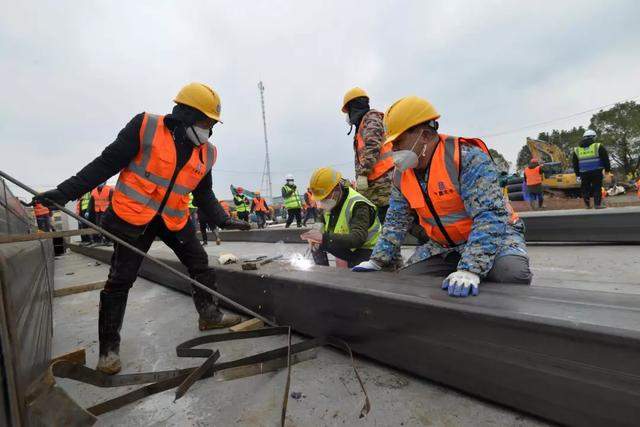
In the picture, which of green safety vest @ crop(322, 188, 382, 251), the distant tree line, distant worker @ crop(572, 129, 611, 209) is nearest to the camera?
green safety vest @ crop(322, 188, 382, 251)

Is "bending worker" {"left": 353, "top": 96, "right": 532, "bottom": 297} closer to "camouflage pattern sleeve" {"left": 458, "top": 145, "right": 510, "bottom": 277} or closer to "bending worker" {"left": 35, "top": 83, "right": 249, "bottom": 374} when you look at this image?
"camouflage pattern sleeve" {"left": 458, "top": 145, "right": 510, "bottom": 277}

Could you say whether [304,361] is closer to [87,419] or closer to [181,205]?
[87,419]

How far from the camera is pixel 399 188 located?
2.12m

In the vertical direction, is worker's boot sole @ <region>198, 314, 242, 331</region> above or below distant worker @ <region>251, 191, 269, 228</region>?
below

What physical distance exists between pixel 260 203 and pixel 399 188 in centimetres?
1274

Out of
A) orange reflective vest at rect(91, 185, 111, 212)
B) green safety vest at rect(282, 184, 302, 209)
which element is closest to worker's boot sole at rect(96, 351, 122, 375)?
orange reflective vest at rect(91, 185, 111, 212)

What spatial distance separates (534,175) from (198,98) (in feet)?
37.2

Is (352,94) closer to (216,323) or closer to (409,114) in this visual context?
(409,114)

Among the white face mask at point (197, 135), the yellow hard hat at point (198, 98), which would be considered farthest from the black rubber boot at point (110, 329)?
the yellow hard hat at point (198, 98)

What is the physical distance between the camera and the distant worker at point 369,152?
10.0ft

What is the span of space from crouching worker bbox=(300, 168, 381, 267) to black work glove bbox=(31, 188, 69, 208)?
1525 millimetres

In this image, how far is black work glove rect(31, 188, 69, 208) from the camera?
1713 mm

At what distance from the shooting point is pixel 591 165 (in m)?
6.42

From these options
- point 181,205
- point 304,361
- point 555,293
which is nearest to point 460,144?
point 555,293
